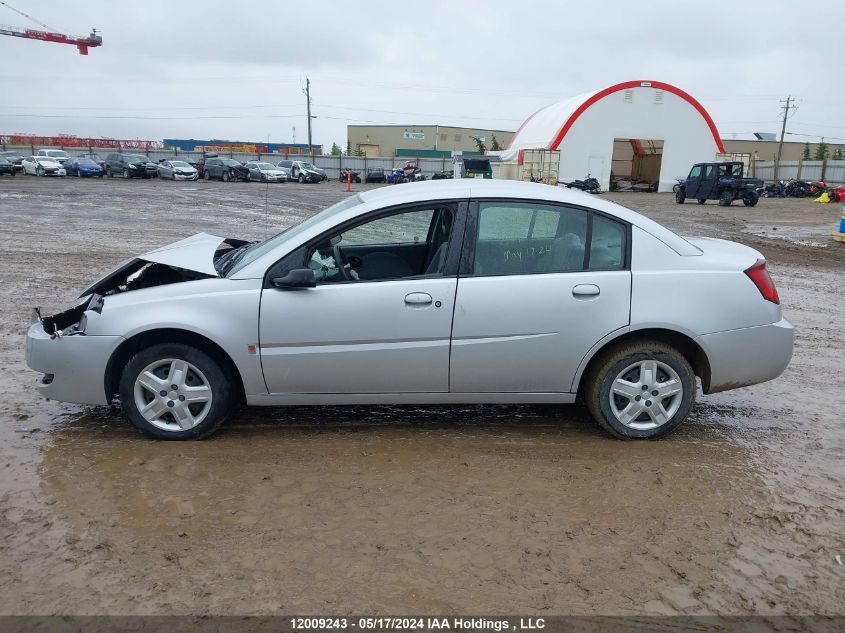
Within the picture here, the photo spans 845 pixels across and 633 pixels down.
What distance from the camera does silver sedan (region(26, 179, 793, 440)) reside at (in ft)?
13.5

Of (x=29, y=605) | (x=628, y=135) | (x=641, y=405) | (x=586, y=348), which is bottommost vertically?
(x=29, y=605)

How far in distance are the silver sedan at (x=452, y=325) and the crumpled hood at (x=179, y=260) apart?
0.15ft

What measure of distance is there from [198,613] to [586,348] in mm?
2660

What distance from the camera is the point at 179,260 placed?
175 inches

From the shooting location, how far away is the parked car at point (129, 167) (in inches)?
1716

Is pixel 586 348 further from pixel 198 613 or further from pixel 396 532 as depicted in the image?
pixel 198 613

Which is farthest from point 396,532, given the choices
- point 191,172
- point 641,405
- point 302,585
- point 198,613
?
point 191,172

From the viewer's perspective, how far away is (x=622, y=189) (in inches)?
1809

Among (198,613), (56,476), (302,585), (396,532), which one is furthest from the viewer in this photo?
(56,476)

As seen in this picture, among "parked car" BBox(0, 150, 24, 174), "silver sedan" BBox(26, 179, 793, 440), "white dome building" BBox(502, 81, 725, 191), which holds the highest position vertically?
"white dome building" BBox(502, 81, 725, 191)

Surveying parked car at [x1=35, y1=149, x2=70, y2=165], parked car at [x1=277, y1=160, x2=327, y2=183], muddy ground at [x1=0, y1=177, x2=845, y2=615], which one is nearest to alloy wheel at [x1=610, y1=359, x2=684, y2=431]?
muddy ground at [x1=0, y1=177, x2=845, y2=615]

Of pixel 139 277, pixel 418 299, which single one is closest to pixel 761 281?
pixel 418 299

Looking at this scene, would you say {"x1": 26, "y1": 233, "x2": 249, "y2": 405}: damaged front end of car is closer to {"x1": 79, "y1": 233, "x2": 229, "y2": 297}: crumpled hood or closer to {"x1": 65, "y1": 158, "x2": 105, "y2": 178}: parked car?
{"x1": 79, "y1": 233, "x2": 229, "y2": 297}: crumpled hood

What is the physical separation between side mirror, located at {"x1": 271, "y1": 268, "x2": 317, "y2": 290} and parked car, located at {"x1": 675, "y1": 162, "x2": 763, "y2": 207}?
29.1 m
